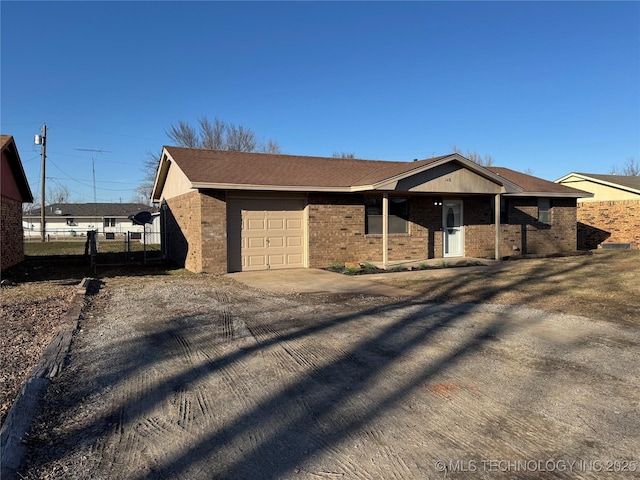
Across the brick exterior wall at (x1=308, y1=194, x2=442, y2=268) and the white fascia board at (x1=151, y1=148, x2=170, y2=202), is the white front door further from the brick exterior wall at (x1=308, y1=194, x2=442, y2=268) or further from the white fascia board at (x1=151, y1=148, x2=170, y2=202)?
the white fascia board at (x1=151, y1=148, x2=170, y2=202)

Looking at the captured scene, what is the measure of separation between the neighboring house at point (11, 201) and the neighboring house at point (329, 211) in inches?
203

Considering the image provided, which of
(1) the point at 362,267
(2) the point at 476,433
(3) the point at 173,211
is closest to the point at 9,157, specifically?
(3) the point at 173,211

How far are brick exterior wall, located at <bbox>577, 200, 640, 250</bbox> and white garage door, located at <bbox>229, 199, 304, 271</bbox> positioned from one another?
57.6ft

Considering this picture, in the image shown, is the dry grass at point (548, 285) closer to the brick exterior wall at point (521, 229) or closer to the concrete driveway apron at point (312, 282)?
the concrete driveway apron at point (312, 282)

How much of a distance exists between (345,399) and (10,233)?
54.8ft

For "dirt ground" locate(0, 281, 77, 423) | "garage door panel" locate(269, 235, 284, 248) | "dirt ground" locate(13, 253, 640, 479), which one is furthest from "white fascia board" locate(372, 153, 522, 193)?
"dirt ground" locate(0, 281, 77, 423)

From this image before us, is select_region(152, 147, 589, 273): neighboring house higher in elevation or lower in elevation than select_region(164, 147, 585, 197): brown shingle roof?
lower

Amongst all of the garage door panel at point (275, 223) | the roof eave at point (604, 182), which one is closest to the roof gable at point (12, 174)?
the garage door panel at point (275, 223)

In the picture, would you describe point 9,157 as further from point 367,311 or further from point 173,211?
point 367,311

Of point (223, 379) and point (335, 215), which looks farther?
point (335, 215)

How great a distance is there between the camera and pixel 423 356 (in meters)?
5.27

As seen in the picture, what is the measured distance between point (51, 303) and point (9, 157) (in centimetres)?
1125

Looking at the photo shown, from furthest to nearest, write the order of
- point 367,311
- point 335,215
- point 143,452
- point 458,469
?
1. point 335,215
2. point 367,311
3. point 143,452
4. point 458,469

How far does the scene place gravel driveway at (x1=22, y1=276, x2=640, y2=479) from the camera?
3010mm
